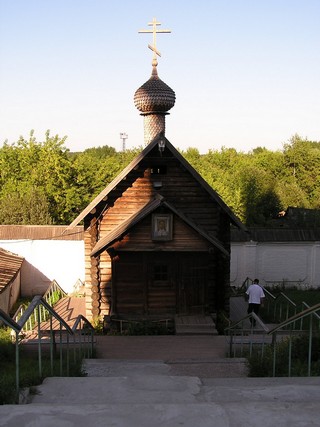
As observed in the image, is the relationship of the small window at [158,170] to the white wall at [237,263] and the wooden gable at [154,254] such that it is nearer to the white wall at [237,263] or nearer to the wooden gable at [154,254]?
the wooden gable at [154,254]

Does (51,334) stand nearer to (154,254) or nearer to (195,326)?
(195,326)

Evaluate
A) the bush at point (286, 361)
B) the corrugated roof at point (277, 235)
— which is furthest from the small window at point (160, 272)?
the corrugated roof at point (277, 235)

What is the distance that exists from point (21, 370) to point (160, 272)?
7.36 metres

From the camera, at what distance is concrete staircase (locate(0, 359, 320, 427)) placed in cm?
348

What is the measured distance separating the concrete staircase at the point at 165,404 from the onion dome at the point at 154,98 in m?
12.8

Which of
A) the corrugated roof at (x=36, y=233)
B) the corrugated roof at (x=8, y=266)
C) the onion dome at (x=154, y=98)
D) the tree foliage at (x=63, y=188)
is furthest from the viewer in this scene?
the tree foliage at (x=63, y=188)

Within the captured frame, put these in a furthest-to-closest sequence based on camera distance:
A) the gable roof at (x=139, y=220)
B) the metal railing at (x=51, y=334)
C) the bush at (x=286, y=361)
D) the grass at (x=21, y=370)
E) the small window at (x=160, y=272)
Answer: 1. the small window at (x=160, y=272)
2. the gable roof at (x=139, y=220)
3. the bush at (x=286, y=361)
4. the metal railing at (x=51, y=334)
5. the grass at (x=21, y=370)

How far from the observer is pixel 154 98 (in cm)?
1717

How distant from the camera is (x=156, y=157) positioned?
45.6 ft

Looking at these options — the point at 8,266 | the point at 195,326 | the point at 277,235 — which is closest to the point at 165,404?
the point at 195,326

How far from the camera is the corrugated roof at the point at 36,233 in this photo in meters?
21.0

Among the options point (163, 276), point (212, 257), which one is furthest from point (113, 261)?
point (212, 257)

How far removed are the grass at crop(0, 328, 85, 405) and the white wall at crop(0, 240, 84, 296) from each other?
7.71m

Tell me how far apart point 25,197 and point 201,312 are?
1626 centimetres
